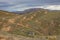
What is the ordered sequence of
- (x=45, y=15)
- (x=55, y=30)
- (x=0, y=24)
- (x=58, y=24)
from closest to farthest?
(x=0, y=24)
(x=55, y=30)
(x=58, y=24)
(x=45, y=15)

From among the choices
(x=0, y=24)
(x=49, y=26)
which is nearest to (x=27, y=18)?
(x=49, y=26)

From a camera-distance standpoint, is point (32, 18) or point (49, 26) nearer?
point (49, 26)

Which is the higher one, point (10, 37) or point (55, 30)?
point (10, 37)

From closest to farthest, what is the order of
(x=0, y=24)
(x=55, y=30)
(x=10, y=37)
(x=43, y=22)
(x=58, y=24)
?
(x=10, y=37)
(x=0, y=24)
(x=55, y=30)
(x=58, y=24)
(x=43, y=22)

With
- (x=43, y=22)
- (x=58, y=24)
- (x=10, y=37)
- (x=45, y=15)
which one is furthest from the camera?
(x=45, y=15)

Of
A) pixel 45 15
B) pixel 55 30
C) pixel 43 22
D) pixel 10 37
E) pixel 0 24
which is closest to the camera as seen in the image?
pixel 10 37

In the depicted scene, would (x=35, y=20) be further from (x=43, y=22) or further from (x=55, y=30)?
(x=55, y=30)

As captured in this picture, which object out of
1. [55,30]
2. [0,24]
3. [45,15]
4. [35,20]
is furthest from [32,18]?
[0,24]

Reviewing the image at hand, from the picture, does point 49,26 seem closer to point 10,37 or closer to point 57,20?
point 57,20

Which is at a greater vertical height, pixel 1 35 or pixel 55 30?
pixel 1 35
